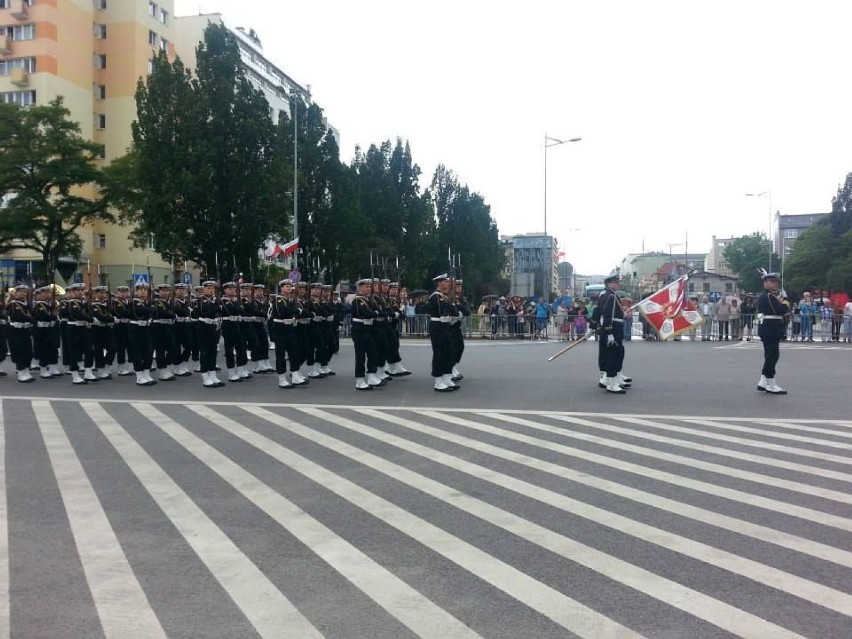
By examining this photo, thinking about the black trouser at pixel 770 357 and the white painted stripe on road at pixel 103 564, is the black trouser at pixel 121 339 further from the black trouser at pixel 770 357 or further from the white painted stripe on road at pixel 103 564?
the black trouser at pixel 770 357

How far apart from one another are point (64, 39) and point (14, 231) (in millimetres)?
22280

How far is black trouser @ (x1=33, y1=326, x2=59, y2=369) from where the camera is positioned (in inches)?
639

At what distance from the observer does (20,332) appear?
15883mm

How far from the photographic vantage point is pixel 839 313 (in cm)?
2742

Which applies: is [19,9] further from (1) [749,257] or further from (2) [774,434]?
(1) [749,257]

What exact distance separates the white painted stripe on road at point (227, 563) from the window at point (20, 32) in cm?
5228

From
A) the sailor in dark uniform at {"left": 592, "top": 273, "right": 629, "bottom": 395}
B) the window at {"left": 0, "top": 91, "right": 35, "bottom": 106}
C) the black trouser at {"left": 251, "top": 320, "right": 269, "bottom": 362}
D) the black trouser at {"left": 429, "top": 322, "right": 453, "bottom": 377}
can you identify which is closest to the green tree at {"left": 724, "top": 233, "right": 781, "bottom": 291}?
the window at {"left": 0, "top": 91, "right": 35, "bottom": 106}

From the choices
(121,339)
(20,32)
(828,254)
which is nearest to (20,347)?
(121,339)

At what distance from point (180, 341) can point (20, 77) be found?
42558mm

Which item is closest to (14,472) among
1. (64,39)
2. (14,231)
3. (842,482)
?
(842,482)

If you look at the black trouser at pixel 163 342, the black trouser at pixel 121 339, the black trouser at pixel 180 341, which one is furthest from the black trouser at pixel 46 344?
the black trouser at pixel 180 341

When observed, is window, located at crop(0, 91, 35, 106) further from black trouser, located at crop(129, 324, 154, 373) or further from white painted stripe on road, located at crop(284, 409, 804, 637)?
white painted stripe on road, located at crop(284, 409, 804, 637)

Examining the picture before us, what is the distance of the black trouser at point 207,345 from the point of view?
14.5 m

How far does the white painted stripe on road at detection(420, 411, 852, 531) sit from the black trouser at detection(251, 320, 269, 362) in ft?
21.8
